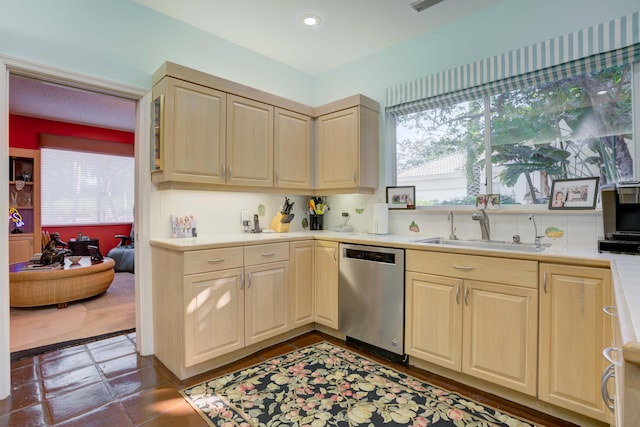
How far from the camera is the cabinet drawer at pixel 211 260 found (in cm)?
222

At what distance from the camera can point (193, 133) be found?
101 inches

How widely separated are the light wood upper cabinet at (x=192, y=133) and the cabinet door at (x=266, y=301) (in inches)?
33.5

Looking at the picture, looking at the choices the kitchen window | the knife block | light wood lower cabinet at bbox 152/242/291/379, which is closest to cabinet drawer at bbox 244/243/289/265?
light wood lower cabinet at bbox 152/242/291/379

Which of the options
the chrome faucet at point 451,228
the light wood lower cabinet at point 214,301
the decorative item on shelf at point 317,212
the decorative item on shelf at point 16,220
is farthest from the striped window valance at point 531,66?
the decorative item on shelf at point 16,220

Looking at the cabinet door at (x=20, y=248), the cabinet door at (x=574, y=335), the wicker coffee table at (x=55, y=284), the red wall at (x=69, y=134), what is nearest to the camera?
the cabinet door at (x=574, y=335)

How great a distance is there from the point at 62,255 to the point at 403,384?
420cm

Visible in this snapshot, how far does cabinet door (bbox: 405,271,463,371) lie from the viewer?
216 centimetres

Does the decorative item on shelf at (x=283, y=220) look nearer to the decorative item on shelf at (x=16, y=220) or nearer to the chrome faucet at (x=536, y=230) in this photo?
the chrome faucet at (x=536, y=230)

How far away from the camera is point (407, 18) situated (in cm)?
277

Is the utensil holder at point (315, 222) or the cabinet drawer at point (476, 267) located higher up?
the utensil holder at point (315, 222)

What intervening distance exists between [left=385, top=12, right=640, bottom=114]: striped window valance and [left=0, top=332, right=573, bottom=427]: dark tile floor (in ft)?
7.33

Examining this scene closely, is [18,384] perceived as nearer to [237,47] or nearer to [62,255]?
[62,255]

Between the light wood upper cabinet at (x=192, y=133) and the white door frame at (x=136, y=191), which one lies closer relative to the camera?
the white door frame at (x=136, y=191)

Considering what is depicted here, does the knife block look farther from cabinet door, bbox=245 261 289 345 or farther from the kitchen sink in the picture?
the kitchen sink
